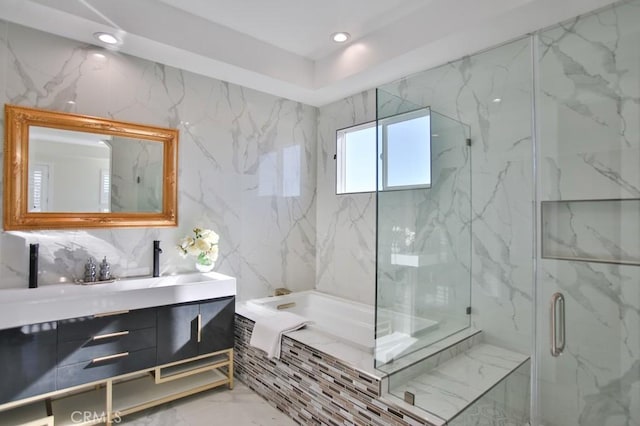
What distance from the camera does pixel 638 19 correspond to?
1.53 meters

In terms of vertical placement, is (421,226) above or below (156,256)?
above

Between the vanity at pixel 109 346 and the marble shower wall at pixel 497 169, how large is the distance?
1.90 meters

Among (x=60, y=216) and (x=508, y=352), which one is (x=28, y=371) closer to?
(x=60, y=216)

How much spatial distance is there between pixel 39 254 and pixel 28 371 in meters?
0.79

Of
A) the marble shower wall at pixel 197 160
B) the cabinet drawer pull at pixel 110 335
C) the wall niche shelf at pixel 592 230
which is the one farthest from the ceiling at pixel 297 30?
the cabinet drawer pull at pixel 110 335

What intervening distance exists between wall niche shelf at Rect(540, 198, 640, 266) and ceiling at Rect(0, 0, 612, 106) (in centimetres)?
119

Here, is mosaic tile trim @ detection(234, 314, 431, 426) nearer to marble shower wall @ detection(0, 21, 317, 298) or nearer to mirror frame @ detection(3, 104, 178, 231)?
marble shower wall @ detection(0, 21, 317, 298)

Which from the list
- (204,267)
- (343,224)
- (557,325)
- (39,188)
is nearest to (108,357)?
(204,267)

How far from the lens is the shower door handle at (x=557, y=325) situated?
1.74 m

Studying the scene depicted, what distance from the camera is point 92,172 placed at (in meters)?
2.58

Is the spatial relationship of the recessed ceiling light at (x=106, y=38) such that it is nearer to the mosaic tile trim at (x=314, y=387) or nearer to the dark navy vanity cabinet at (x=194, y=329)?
the dark navy vanity cabinet at (x=194, y=329)

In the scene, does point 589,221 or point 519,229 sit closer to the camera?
point 589,221

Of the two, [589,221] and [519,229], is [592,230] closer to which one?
[589,221]

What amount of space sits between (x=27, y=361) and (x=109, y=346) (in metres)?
0.40
